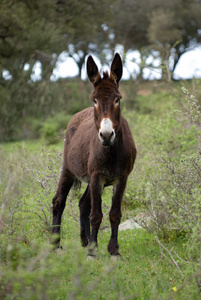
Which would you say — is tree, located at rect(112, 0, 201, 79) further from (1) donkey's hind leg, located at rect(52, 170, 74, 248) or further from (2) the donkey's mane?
(2) the donkey's mane

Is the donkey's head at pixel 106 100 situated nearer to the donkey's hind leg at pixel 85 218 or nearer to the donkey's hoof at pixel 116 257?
the donkey's hoof at pixel 116 257

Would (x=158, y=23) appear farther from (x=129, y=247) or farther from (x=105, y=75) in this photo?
(x=129, y=247)

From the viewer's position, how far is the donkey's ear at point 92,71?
4.77 m

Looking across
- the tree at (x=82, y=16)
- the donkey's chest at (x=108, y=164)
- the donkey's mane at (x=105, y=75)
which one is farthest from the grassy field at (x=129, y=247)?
the tree at (x=82, y=16)

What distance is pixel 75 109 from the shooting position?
52.5 feet

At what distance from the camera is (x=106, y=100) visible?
447 cm

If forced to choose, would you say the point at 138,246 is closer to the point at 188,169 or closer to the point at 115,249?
the point at 115,249

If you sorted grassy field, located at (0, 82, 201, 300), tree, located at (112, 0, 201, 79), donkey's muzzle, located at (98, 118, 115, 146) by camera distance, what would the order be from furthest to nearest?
tree, located at (112, 0, 201, 79)
donkey's muzzle, located at (98, 118, 115, 146)
grassy field, located at (0, 82, 201, 300)

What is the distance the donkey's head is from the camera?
418 cm

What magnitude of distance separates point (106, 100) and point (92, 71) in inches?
21.5

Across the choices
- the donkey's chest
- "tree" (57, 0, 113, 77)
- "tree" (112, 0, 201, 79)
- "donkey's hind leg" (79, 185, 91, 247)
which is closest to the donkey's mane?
the donkey's chest

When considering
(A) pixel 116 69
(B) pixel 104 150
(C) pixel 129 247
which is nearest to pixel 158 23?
(A) pixel 116 69

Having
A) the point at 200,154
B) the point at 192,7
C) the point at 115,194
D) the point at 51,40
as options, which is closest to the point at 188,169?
the point at 200,154

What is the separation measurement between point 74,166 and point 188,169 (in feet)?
5.50
